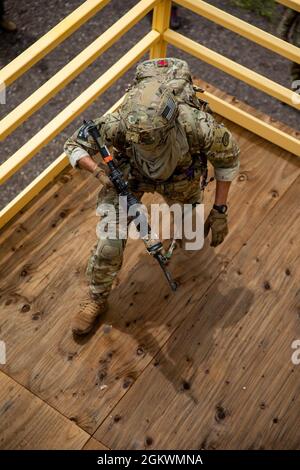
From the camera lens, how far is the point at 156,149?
9.61ft

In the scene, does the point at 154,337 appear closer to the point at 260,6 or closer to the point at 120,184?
the point at 120,184

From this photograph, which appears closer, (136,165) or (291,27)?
(136,165)

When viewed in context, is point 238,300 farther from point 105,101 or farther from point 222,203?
point 105,101

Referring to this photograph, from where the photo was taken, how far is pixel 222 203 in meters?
3.41

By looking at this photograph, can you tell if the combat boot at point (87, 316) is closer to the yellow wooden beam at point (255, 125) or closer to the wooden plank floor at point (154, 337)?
the wooden plank floor at point (154, 337)

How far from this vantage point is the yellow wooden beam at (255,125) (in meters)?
4.29

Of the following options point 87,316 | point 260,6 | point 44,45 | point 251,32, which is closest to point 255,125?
point 251,32

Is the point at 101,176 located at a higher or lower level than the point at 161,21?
lower

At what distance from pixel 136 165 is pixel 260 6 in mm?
4441

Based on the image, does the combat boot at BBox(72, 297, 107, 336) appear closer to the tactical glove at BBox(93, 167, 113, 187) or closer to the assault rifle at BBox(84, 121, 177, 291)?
the assault rifle at BBox(84, 121, 177, 291)

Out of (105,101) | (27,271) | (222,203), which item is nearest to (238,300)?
(222,203)

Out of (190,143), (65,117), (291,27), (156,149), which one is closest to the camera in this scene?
(156,149)

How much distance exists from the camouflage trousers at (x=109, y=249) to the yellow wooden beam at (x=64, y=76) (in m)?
0.59

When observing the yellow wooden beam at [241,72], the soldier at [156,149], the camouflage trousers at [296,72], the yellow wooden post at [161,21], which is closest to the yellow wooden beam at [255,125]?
the yellow wooden beam at [241,72]
